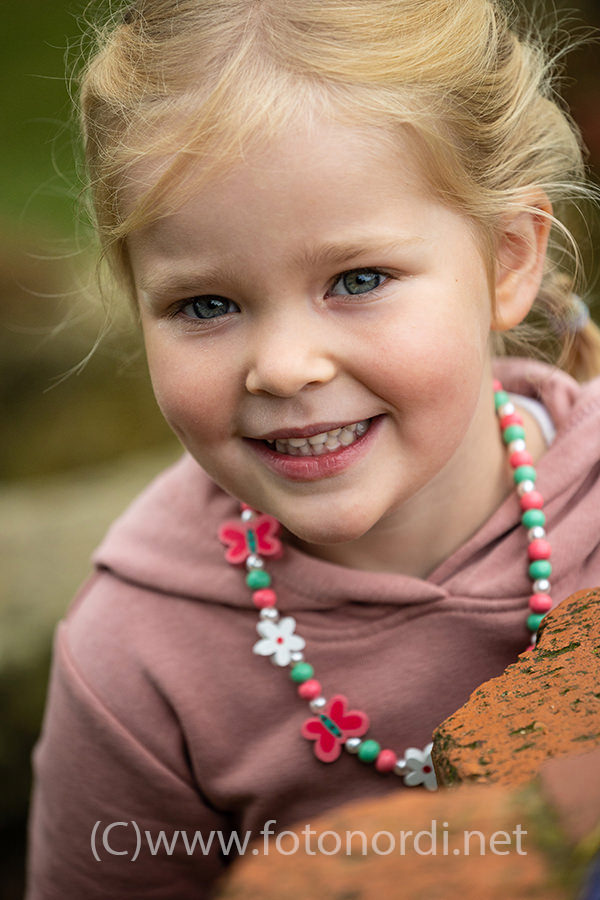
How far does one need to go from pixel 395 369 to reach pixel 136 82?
21.4 inches

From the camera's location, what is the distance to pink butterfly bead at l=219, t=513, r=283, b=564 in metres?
1.72

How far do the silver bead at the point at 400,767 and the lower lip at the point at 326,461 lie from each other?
51 cm

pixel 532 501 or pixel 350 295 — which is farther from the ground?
pixel 350 295

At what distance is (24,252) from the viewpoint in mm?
3838

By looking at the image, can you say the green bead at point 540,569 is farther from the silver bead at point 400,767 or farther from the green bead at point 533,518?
the silver bead at point 400,767

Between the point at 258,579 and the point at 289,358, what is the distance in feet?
1.75

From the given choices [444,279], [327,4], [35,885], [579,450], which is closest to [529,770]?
[444,279]

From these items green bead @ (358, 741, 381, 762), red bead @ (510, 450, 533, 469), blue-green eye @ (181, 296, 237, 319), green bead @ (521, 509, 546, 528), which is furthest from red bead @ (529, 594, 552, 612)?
blue-green eye @ (181, 296, 237, 319)

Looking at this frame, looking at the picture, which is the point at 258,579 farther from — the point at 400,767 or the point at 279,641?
the point at 400,767

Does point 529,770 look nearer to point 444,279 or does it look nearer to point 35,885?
point 444,279

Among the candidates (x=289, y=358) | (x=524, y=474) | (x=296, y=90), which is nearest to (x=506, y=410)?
(x=524, y=474)

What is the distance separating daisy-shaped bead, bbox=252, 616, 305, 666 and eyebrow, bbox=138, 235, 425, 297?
609 mm

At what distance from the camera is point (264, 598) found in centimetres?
169

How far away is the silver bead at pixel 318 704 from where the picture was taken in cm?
165
